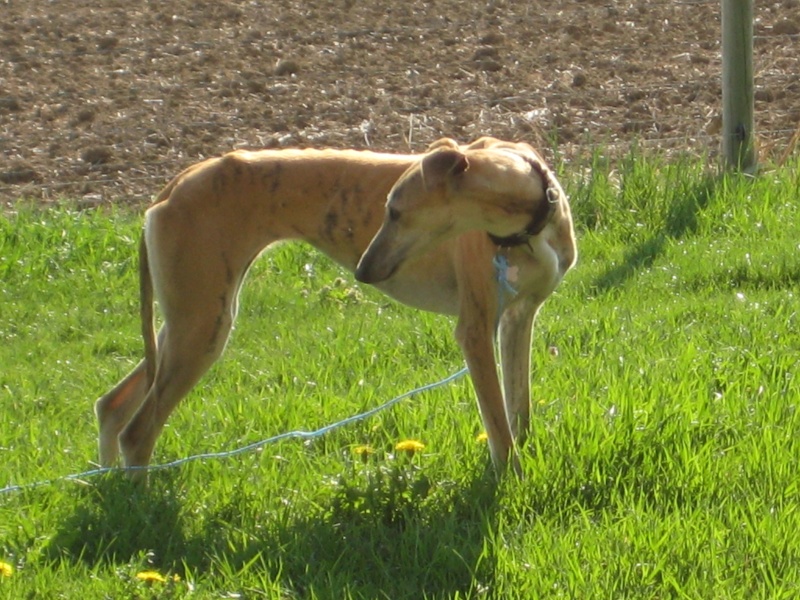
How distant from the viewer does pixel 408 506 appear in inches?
180

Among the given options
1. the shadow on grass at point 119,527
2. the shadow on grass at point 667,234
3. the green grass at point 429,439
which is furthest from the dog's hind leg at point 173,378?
the shadow on grass at point 667,234

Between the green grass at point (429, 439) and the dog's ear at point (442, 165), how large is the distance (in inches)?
40.1

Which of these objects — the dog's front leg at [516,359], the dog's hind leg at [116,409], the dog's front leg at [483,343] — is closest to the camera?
the dog's front leg at [483,343]

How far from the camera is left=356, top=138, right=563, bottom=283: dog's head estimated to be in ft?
15.0

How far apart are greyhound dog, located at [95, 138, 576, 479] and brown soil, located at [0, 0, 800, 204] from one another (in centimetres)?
382

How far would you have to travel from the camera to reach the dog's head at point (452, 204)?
456cm

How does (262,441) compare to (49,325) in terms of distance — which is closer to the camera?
(262,441)

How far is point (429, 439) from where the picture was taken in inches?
202

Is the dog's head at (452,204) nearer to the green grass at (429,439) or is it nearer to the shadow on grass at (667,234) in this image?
the green grass at (429,439)

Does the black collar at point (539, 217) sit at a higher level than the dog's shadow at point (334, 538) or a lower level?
higher

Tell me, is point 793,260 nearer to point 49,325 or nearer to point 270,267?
point 270,267

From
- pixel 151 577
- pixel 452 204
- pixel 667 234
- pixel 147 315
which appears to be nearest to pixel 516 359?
pixel 452 204

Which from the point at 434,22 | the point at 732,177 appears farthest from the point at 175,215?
the point at 434,22

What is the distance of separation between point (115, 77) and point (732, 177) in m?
5.28
